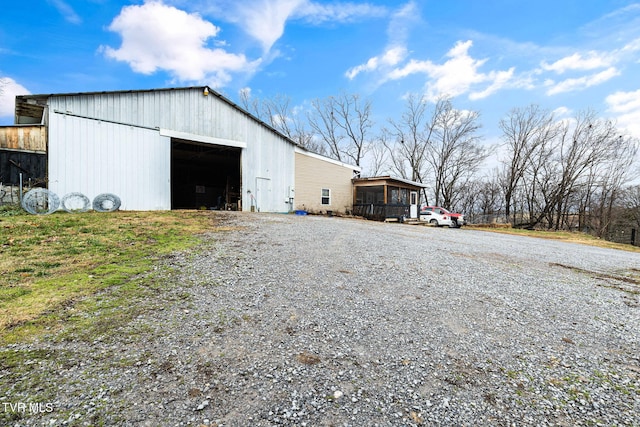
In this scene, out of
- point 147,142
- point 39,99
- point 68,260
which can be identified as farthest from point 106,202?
point 68,260

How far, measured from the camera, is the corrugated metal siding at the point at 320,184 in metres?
16.2

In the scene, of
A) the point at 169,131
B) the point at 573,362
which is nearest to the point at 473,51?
the point at 169,131

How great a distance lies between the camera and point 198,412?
166 cm

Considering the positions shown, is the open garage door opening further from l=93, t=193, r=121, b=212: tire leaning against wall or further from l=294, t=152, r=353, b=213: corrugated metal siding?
l=93, t=193, r=121, b=212: tire leaning against wall

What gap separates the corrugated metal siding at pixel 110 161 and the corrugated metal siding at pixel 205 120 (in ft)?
0.99

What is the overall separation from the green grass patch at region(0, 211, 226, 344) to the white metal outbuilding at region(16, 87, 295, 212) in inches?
92.3

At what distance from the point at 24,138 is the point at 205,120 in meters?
5.66

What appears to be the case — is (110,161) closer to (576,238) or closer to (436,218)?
(436,218)

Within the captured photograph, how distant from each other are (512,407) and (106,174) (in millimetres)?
11717

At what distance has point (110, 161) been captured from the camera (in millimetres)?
9555

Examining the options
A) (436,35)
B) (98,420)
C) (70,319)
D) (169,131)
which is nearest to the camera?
(98,420)

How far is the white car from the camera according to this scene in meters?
18.7

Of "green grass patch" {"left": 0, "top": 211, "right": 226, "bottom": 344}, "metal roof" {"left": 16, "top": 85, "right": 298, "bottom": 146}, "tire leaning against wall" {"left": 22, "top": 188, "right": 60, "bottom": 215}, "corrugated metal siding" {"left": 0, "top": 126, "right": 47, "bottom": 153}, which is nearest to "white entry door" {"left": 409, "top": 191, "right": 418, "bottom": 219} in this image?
"metal roof" {"left": 16, "top": 85, "right": 298, "bottom": 146}

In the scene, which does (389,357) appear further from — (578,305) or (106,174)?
(106,174)
